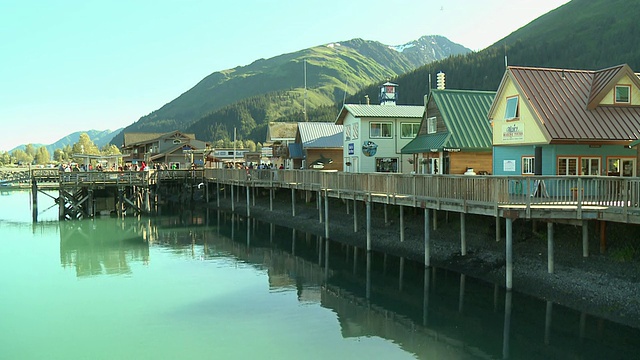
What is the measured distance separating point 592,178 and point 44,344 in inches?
726

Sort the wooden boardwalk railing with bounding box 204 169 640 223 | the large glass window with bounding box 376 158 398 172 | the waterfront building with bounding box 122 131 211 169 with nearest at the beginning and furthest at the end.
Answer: the wooden boardwalk railing with bounding box 204 169 640 223 → the large glass window with bounding box 376 158 398 172 → the waterfront building with bounding box 122 131 211 169

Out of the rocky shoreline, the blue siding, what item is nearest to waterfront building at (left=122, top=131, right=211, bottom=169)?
the rocky shoreline

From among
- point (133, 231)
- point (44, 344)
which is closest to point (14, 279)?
point (44, 344)

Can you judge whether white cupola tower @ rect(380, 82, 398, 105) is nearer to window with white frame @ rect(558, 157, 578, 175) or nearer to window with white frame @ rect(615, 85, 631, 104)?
window with white frame @ rect(615, 85, 631, 104)

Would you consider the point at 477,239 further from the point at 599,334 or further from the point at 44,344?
the point at 44,344

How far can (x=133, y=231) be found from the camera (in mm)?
43094

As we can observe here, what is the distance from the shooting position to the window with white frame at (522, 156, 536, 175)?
25438mm

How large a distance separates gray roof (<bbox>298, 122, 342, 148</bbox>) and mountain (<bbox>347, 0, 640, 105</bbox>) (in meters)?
84.9

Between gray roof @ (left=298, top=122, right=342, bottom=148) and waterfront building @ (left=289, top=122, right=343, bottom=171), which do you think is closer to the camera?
waterfront building @ (left=289, top=122, right=343, bottom=171)

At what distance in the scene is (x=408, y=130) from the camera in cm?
4184

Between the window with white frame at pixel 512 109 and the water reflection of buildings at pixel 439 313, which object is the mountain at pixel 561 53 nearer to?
the window with white frame at pixel 512 109

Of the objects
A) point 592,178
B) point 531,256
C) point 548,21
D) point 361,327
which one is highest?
point 548,21

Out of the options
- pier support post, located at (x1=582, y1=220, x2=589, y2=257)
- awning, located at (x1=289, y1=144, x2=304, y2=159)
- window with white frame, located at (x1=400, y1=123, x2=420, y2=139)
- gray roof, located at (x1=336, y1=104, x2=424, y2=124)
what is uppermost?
gray roof, located at (x1=336, y1=104, x2=424, y2=124)

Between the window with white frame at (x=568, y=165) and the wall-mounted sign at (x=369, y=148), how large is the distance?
18.3 meters
